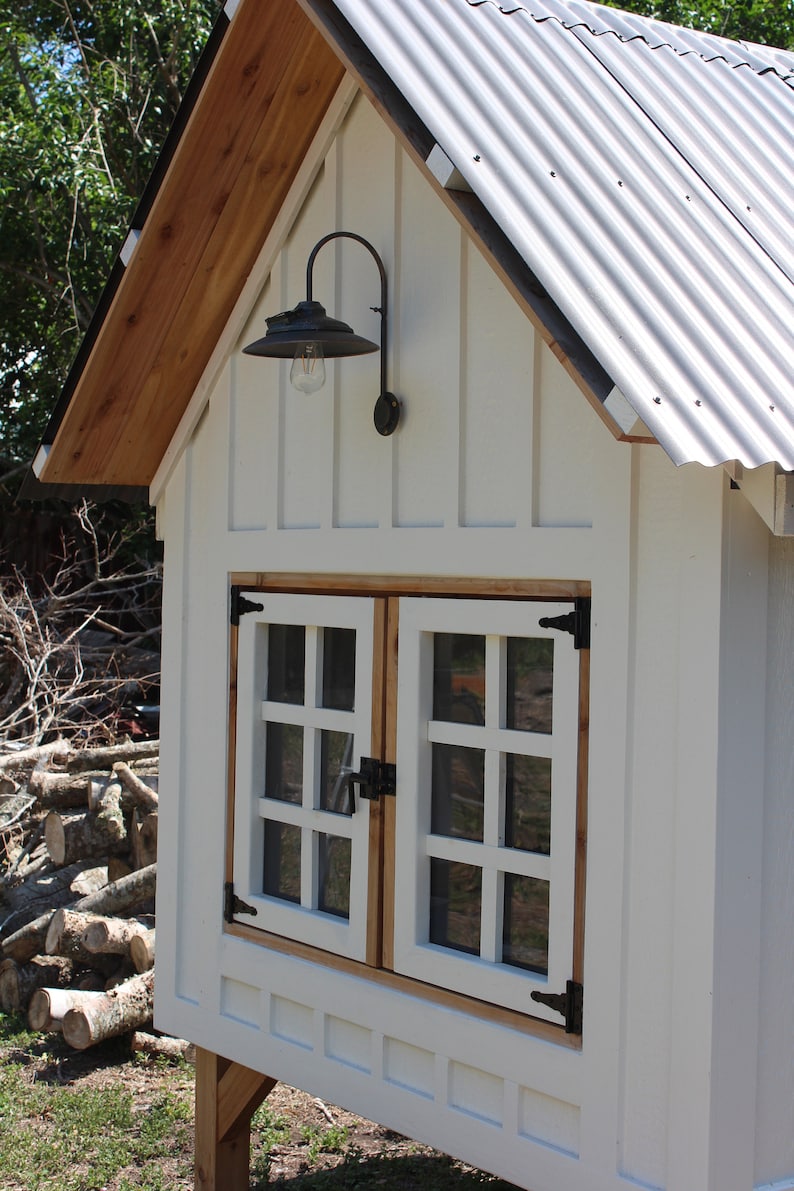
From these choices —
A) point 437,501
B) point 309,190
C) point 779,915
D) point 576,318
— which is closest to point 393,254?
point 309,190

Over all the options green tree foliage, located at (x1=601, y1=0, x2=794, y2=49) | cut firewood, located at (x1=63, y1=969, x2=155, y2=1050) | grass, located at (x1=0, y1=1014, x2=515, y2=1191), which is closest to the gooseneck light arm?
grass, located at (x1=0, y1=1014, x2=515, y2=1191)

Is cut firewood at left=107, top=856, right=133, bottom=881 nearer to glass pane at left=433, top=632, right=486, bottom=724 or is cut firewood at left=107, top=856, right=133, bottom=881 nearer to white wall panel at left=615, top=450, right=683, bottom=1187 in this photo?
glass pane at left=433, top=632, right=486, bottom=724

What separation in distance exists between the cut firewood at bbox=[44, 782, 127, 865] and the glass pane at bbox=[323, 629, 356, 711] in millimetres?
3750

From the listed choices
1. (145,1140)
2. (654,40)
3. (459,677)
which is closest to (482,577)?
(459,677)

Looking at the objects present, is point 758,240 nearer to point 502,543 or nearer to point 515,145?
point 515,145

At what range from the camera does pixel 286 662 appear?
13.5 feet

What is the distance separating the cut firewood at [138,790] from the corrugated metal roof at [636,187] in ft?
16.1

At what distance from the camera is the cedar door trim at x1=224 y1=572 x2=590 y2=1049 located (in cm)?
313

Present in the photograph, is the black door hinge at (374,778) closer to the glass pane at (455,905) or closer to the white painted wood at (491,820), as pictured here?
the white painted wood at (491,820)

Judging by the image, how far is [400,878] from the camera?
3609 mm

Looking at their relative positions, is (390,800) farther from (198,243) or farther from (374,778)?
(198,243)

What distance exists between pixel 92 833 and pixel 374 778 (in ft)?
13.4

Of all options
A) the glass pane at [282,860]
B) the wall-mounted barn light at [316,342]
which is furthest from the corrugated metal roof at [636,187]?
the glass pane at [282,860]

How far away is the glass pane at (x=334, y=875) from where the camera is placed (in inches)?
153
